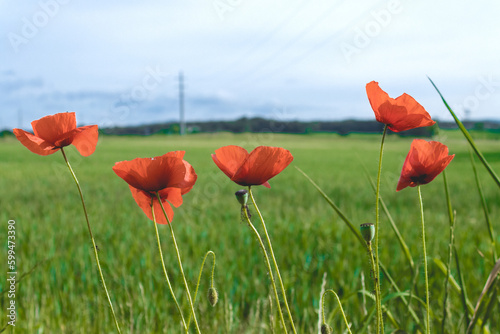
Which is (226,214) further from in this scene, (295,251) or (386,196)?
(386,196)

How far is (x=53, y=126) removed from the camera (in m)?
0.63

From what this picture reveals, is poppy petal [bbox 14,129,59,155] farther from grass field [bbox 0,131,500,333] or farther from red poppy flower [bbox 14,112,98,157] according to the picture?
grass field [bbox 0,131,500,333]

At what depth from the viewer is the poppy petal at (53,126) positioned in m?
0.63

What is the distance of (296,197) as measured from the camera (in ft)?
18.5

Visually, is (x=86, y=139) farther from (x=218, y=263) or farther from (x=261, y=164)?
(x=218, y=263)

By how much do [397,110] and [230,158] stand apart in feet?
0.80

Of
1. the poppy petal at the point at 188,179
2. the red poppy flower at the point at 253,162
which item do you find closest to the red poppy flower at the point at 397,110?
the red poppy flower at the point at 253,162

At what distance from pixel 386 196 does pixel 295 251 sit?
12.3 ft

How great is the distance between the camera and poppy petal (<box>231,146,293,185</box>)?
55cm

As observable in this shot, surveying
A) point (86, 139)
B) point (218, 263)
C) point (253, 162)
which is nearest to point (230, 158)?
point (253, 162)

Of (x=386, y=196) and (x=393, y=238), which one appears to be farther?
(x=386, y=196)

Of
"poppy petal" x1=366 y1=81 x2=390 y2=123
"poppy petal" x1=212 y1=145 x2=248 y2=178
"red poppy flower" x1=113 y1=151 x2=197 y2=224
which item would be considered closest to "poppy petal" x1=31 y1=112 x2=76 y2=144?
"red poppy flower" x1=113 y1=151 x2=197 y2=224

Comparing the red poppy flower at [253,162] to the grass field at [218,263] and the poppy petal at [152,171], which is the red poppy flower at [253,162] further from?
the grass field at [218,263]

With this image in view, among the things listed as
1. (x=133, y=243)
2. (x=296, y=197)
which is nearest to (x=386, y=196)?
(x=296, y=197)
